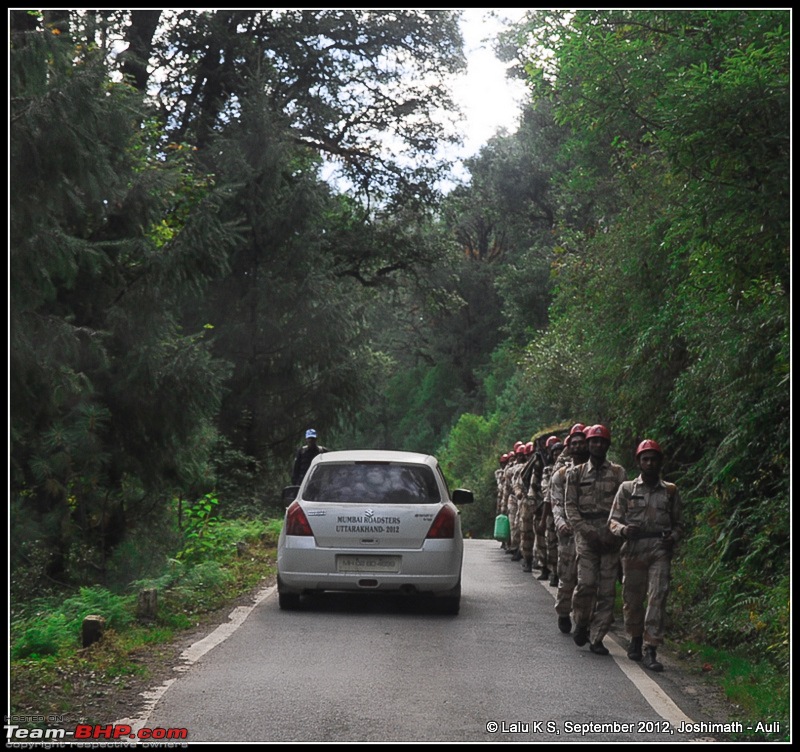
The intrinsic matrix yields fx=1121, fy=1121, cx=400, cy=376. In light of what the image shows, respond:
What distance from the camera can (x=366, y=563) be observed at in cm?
1187

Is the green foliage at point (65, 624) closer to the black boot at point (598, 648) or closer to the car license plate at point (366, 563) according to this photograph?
the car license plate at point (366, 563)

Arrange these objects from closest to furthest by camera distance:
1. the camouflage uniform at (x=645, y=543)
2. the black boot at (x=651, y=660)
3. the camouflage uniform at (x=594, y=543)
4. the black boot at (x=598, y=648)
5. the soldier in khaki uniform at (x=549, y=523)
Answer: the black boot at (x=651, y=660) < the camouflage uniform at (x=645, y=543) < the black boot at (x=598, y=648) < the camouflage uniform at (x=594, y=543) < the soldier in khaki uniform at (x=549, y=523)

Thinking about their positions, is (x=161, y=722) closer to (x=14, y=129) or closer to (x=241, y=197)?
(x=14, y=129)

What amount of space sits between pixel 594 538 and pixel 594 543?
5cm

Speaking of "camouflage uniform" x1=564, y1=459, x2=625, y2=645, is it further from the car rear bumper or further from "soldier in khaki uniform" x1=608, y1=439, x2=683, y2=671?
the car rear bumper

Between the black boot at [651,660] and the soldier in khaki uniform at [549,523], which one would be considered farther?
the soldier in khaki uniform at [549,523]

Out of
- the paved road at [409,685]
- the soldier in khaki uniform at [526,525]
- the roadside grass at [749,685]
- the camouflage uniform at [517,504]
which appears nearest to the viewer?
the paved road at [409,685]

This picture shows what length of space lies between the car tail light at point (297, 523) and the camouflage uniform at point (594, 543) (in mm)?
2932

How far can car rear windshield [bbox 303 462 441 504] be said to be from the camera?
12.2 m

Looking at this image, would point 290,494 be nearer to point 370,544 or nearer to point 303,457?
point 370,544

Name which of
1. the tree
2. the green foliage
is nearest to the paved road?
the green foliage

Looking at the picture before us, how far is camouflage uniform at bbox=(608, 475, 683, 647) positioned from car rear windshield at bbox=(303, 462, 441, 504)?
2.80 meters

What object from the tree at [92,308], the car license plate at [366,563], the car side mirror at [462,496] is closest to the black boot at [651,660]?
the car license plate at [366,563]

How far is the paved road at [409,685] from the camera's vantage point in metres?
6.73
